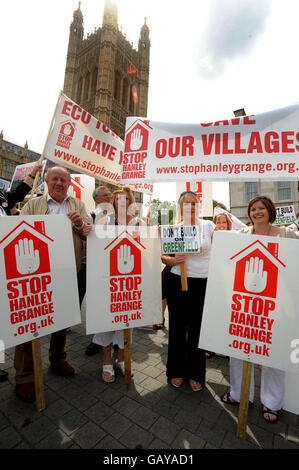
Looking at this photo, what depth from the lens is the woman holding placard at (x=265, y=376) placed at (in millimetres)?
2207

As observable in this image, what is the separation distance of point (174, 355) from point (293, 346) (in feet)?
4.31

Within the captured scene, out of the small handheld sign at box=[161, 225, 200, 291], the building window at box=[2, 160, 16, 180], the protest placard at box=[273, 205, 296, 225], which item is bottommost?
the small handheld sign at box=[161, 225, 200, 291]

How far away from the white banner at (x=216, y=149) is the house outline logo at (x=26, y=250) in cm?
149

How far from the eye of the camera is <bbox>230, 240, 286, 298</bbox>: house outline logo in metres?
2.01

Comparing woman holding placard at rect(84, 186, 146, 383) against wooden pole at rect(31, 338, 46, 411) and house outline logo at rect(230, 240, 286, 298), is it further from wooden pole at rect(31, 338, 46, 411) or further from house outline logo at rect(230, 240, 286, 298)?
house outline logo at rect(230, 240, 286, 298)

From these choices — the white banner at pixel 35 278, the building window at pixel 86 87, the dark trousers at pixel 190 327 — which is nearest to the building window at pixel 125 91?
the building window at pixel 86 87

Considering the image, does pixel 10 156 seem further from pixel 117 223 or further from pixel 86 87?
pixel 117 223

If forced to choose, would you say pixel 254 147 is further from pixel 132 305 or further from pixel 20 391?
pixel 20 391

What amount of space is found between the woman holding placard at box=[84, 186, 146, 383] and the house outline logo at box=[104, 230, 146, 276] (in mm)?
315

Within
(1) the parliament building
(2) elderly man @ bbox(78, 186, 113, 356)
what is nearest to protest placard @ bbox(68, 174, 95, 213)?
(2) elderly man @ bbox(78, 186, 113, 356)

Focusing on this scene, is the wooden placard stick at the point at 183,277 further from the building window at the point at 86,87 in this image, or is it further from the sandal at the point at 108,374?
the building window at the point at 86,87

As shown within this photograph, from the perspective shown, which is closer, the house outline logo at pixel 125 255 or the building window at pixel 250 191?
the house outline logo at pixel 125 255

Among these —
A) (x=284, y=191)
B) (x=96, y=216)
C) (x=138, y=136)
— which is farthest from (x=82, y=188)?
(x=284, y=191)

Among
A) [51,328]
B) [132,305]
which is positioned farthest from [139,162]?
[51,328]
